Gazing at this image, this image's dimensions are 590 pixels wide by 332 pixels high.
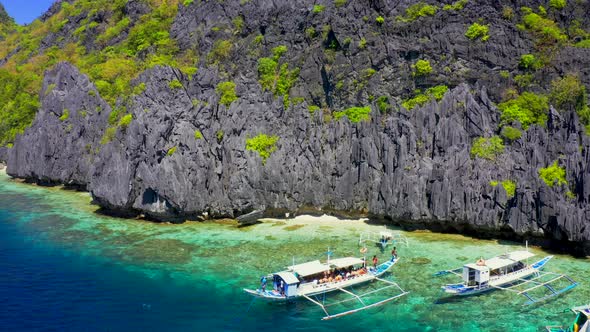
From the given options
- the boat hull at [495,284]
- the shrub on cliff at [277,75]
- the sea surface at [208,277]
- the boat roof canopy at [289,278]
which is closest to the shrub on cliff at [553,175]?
the sea surface at [208,277]

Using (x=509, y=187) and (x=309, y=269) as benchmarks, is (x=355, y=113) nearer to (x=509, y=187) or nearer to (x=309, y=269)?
(x=509, y=187)

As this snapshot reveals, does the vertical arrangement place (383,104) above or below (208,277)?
above

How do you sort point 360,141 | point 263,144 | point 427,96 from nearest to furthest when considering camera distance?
point 360,141, point 263,144, point 427,96

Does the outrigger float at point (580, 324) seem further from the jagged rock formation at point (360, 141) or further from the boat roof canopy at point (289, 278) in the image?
the boat roof canopy at point (289, 278)

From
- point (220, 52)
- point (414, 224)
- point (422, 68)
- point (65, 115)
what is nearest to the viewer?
point (414, 224)

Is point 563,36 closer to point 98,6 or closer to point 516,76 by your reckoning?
point 516,76

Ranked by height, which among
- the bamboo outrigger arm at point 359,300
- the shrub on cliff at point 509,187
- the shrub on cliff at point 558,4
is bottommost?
the bamboo outrigger arm at point 359,300

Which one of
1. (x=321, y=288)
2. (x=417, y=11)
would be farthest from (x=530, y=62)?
(x=321, y=288)

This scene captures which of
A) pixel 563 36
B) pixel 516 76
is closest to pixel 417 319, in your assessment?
pixel 516 76
